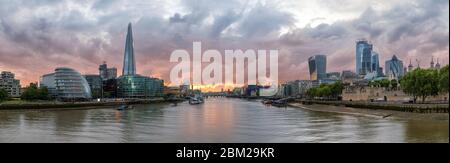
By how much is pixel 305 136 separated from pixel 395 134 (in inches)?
357

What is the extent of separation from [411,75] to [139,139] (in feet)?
265

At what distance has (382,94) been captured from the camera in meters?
159

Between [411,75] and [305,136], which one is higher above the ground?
[411,75]

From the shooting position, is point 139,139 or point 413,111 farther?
point 413,111
